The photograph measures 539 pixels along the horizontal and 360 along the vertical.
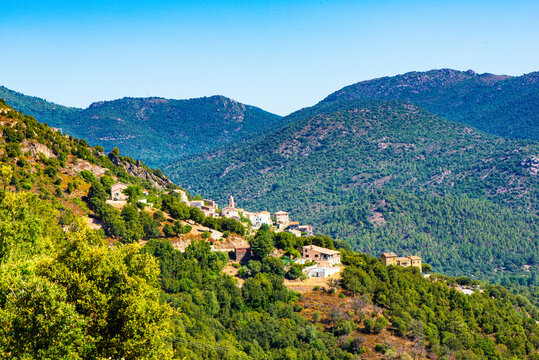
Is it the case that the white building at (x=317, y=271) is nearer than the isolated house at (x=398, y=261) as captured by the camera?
Yes

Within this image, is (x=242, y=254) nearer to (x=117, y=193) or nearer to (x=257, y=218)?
(x=117, y=193)

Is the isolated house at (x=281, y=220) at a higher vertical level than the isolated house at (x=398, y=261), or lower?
higher

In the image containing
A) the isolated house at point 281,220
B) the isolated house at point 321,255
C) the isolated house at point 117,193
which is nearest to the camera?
the isolated house at point 321,255

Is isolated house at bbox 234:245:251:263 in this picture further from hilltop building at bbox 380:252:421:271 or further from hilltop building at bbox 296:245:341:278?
hilltop building at bbox 380:252:421:271

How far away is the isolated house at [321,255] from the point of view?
240 feet

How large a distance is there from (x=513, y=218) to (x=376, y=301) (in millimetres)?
140323

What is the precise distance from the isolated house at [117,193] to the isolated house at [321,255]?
84.1 feet

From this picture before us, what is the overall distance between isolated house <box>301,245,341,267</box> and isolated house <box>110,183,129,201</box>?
25.6 metres

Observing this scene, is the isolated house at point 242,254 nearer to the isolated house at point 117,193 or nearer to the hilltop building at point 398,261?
the isolated house at point 117,193

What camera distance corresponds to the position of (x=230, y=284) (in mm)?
58312

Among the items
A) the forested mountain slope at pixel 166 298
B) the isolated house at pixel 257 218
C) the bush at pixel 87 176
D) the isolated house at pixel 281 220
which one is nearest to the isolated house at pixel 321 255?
the forested mountain slope at pixel 166 298

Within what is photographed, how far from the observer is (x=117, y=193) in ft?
243

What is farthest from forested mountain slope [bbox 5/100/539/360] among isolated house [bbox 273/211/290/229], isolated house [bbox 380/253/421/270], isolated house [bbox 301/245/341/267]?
isolated house [bbox 273/211/290/229]

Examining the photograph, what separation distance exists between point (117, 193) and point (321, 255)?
28.8m
